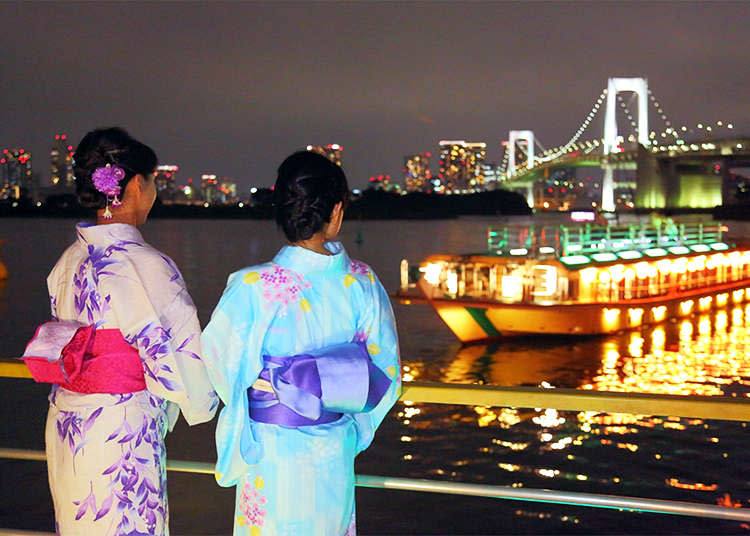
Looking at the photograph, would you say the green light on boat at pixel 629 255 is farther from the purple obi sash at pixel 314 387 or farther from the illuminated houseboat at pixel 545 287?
the purple obi sash at pixel 314 387

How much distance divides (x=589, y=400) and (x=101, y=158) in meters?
1.31

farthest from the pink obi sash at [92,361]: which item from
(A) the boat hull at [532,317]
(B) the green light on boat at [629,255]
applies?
(B) the green light on boat at [629,255]

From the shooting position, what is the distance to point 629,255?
15.9 meters

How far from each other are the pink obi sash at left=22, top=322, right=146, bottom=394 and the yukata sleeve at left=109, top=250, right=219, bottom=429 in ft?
0.10

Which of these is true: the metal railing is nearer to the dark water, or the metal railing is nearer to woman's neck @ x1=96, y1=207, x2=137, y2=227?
woman's neck @ x1=96, y1=207, x2=137, y2=227

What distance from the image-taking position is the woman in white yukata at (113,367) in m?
1.88

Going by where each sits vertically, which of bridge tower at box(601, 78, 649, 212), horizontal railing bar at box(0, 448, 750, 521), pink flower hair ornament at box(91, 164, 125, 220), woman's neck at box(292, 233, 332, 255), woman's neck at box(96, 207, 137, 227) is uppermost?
bridge tower at box(601, 78, 649, 212)

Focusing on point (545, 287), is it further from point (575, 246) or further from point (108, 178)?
point (108, 178)

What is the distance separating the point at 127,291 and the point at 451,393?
795 mm

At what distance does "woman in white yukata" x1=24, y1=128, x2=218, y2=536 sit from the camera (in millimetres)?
1875

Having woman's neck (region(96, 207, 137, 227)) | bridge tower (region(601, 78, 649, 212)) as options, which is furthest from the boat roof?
bridge tower (region(601, 78, 649, 212))

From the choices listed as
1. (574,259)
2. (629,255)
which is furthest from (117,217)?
(629,255)

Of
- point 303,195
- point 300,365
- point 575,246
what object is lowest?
point 300,365

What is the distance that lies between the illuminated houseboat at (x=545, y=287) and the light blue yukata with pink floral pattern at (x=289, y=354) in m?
11.5
